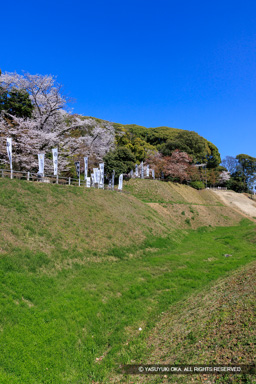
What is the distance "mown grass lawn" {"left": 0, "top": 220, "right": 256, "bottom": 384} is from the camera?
606 centimetres

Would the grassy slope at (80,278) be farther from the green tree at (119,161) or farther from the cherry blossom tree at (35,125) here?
the green tree at (119,161)

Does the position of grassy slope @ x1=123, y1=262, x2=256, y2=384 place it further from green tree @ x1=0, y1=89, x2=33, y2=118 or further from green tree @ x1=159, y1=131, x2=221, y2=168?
green tree @ x1=159, y1=131, x2=221, y2=168

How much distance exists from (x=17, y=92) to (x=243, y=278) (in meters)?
27.9

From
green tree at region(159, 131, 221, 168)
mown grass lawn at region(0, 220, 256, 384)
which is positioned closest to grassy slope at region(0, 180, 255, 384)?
mown grass lawn at region(0, 220, 256, 384)

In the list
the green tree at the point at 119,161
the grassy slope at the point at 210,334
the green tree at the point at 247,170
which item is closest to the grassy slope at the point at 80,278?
the grassy slope at the point at 210,334

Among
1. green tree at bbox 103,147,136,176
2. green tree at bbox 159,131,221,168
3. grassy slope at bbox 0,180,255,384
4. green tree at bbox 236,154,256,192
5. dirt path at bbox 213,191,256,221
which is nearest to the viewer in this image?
grassy slope at bbox 0,180,255,384

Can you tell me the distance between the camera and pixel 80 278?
10977 mm

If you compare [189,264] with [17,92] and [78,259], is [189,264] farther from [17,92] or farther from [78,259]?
[17,92]

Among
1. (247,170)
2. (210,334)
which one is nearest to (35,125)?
(210,334)

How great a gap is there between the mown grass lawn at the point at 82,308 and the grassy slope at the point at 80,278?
0.03 metres

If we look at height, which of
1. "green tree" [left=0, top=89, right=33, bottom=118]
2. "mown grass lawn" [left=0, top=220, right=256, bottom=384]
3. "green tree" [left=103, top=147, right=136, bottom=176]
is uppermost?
"green tree" [left=0, top=89, right=33, bottom=118]

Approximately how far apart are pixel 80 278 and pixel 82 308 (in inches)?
99.1

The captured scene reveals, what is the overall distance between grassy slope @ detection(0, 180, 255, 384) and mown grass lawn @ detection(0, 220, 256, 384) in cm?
3

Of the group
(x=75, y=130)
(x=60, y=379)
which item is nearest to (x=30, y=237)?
(x=60, y=379)
